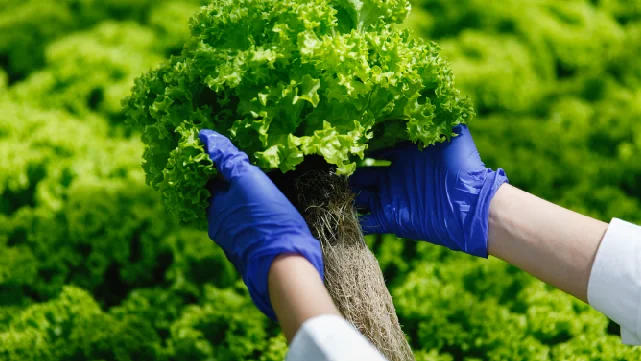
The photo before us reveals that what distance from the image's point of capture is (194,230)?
3.87 meters

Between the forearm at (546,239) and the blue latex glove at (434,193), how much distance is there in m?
0.06

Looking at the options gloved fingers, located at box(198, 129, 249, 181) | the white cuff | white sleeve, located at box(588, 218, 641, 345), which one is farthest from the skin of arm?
the white cuff

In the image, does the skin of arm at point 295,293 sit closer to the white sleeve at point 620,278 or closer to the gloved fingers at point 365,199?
the gloved fingers at point 365,199

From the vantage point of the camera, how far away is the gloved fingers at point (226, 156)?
2.20 m

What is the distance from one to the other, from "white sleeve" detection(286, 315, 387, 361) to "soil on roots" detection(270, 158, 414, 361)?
571mm

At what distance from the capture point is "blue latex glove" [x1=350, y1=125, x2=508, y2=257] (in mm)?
2521

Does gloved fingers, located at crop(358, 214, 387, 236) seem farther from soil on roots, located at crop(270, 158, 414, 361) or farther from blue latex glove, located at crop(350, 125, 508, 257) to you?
soil on roots, located at crop(270, 158, 414, 361)

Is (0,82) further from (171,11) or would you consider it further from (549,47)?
(549,47)

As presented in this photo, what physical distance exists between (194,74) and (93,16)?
4.16 meters

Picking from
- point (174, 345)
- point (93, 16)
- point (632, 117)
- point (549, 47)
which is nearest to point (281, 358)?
point (174, 345)

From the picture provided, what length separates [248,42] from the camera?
2361mm

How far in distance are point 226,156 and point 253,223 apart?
0.82ft

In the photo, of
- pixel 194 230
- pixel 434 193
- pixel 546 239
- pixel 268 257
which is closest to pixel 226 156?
pixel 268 257

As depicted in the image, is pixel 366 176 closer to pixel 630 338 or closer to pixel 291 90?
pixel 291 90
